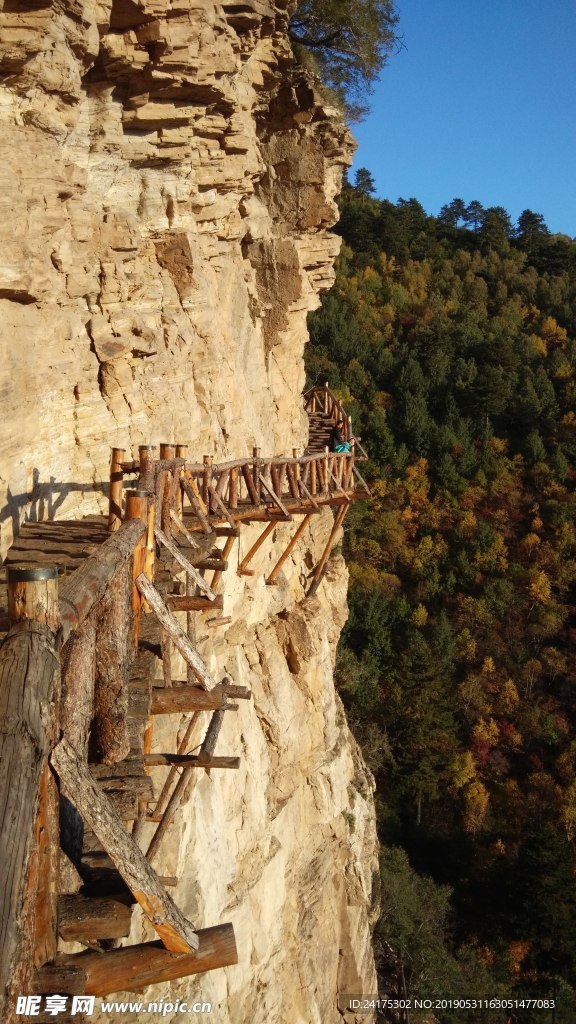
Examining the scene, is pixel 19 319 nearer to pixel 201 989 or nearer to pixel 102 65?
pixel 102 65

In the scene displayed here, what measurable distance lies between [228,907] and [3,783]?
8.02 metres

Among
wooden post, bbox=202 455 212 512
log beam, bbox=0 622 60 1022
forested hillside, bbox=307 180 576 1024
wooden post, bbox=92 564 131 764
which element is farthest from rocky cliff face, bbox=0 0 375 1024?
forested hillside, bbox=307 180 576 1024

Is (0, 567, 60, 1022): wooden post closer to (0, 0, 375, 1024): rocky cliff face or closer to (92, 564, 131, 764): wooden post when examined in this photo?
(92, 564, 131, 764): wooden post

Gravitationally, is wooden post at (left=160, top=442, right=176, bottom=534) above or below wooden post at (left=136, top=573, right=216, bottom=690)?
above

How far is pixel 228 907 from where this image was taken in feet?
27.7

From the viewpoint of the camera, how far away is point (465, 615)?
Result: 30.5 m

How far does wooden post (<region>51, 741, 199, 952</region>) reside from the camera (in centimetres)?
184

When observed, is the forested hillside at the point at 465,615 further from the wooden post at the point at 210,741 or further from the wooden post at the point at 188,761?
the wooden post at the point at 188,761

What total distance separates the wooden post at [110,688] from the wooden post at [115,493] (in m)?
2.11

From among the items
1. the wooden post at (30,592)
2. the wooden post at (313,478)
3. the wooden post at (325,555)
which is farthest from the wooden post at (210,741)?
the wooden post at (325,555)

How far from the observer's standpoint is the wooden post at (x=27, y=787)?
1370mm

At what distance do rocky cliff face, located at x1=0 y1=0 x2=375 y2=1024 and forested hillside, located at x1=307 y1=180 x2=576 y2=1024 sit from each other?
430 inches

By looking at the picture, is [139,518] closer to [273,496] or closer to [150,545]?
[150,545]

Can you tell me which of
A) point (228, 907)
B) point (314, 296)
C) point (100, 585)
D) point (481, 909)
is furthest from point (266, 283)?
point (481, 909)
